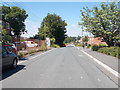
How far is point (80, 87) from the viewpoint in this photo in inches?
233

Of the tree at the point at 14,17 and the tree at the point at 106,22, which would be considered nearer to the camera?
the tree at the point at 106,22

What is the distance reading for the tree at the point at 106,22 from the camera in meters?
26.5

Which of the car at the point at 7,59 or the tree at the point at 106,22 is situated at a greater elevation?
the tree at the point at 106,22

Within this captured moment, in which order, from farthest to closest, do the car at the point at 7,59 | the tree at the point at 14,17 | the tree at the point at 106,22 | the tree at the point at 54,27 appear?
the tree at the point at 54,27 < the tree at the point at 14,17 < the tree at the point at 106,22 < the car at the point at 7,59

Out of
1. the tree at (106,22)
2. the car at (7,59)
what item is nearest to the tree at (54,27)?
the tree at (106,22)

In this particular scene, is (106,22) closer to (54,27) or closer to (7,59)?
(7,59)

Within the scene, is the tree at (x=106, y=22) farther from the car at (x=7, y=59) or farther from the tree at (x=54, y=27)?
the tree at (x=54, y=27)

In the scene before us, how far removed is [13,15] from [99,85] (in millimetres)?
50929

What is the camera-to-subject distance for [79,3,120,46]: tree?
86.8ft

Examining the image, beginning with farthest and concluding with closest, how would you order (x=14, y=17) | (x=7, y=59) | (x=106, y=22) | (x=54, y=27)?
1. (x=54, y=27)
2. (x=14, y=17)
3. (x=106, y=22)
4. (x=7, y=59)

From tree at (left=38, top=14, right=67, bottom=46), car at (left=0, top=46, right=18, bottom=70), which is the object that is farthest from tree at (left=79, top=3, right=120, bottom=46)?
tree at (left=38, top=14, right=67, bottom=46)

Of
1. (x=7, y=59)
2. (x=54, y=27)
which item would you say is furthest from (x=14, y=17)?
(x=7, y=59)

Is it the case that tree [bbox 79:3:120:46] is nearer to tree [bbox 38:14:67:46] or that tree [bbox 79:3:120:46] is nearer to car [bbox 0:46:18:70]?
car [bbox 0:46:18:70]

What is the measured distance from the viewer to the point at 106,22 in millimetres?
26578
